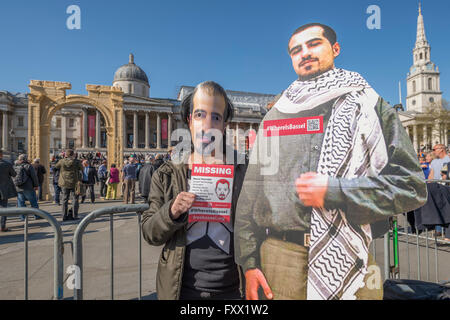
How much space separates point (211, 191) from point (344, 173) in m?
0.73

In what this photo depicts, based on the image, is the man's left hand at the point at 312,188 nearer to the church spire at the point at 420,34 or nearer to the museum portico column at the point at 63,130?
the church spire at the point at 420,34

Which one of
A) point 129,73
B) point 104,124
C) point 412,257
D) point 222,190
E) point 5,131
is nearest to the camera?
point 222,190

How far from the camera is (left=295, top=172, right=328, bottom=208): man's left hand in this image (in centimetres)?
137

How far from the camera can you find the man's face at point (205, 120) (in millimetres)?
1556

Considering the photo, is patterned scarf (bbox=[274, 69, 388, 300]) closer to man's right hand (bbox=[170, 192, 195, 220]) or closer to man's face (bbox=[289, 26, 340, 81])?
man's face (bbox=[289, 26, 340, 81])

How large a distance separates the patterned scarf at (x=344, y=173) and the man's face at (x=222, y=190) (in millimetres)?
494

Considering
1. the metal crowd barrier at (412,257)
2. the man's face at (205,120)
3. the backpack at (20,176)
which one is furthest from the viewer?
the backpack at (20,176)

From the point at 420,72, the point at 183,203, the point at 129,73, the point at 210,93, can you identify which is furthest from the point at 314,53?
the point at 129,73

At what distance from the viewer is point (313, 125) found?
1417 millimetres

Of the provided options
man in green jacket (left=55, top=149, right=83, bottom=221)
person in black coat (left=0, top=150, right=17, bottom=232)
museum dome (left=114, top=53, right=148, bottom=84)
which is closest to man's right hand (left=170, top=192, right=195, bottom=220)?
man in green jacket (left=55, top=149, right=83, bottom=221)

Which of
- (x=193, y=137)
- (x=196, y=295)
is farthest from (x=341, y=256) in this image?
(x=193, y=137)

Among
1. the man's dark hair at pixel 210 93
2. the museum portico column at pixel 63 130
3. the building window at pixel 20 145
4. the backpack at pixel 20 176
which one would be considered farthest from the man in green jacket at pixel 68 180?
the building window at pixel 20 145

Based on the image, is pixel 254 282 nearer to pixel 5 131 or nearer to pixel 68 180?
pixel 68 180

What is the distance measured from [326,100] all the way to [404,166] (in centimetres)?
52
